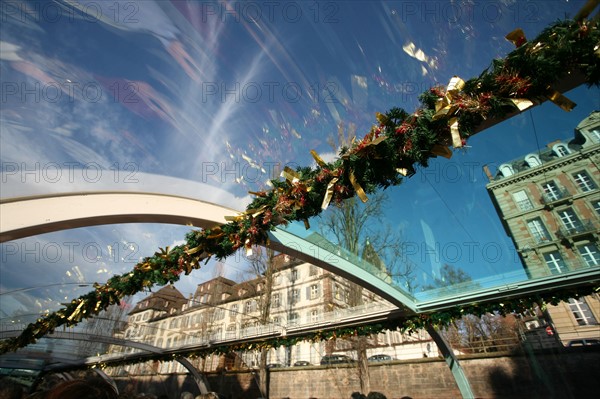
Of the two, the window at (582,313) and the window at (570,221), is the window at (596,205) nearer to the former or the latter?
the window at (570,221)

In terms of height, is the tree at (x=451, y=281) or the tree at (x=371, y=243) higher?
the tree at (x=371, y=243)

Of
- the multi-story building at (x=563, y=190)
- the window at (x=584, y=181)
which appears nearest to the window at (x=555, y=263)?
the multi-story building at (x=563, y=190)

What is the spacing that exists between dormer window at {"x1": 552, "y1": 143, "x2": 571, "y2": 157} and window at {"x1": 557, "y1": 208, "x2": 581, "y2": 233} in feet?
15.0

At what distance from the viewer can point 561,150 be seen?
5.95m

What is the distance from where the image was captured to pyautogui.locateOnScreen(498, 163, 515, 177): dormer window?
5736 mm

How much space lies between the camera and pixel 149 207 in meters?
4.58

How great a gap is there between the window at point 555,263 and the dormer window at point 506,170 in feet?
5.92

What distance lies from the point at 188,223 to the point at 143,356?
42.9 feet

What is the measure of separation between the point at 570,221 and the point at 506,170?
8319 mm

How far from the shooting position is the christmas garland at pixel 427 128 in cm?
211

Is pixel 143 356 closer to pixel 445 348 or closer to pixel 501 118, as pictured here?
pixel 445 348

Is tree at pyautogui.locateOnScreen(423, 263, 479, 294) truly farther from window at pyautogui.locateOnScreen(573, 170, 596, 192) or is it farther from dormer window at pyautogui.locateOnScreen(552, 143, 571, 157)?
window at pyautogui.locateOnScreen(573, 170, 596, 192)

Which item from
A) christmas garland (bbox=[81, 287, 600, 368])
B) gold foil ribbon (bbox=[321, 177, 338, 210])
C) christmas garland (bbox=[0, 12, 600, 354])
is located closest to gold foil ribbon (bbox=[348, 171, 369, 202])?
christmas garland (bbox=[0, 12, 600, 354])

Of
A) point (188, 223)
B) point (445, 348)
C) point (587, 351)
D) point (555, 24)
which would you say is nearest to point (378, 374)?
point (445, 348)
